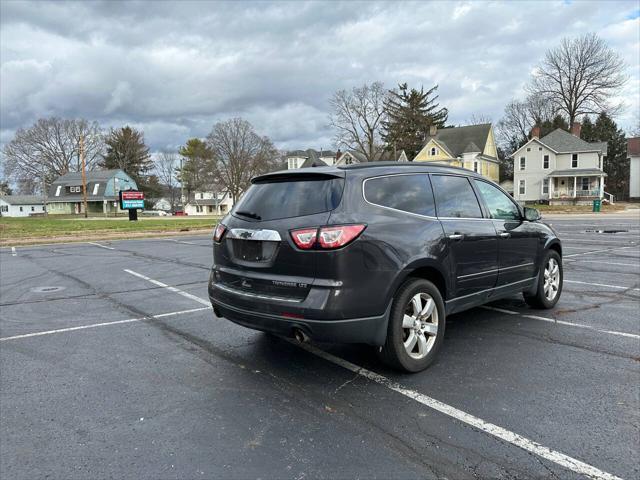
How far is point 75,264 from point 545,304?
10871 mm

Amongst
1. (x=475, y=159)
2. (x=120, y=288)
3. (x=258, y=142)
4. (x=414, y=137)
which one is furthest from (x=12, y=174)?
(x=120, y=288)

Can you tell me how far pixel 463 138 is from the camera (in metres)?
61.2

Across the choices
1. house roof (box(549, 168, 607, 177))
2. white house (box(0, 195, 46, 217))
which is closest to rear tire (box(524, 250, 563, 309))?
house roof (box(549, 168, 607, 177))

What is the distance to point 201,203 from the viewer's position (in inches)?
3615

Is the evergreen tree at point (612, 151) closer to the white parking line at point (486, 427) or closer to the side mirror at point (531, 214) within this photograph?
the side mirror at point (531, 214)

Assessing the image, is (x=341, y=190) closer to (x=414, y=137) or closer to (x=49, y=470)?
(x=49, y=470)

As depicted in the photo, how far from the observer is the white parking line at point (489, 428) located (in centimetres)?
262

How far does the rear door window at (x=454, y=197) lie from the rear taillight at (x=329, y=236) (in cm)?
124

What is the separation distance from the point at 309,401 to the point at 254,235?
4.73 ft

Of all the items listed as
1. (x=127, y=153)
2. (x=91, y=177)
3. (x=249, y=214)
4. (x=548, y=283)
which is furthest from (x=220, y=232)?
(x=127, y=153)

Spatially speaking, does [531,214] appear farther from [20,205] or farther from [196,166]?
[20,205]

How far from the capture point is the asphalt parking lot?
2.71 m

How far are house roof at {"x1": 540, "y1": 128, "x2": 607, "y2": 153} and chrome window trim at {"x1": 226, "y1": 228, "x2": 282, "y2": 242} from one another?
55.7 metres

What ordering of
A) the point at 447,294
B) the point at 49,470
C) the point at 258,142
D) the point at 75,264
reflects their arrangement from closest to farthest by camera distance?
the point at 49,470 < the point at 447,294 < the point at 75,264 < the point at 258,142
